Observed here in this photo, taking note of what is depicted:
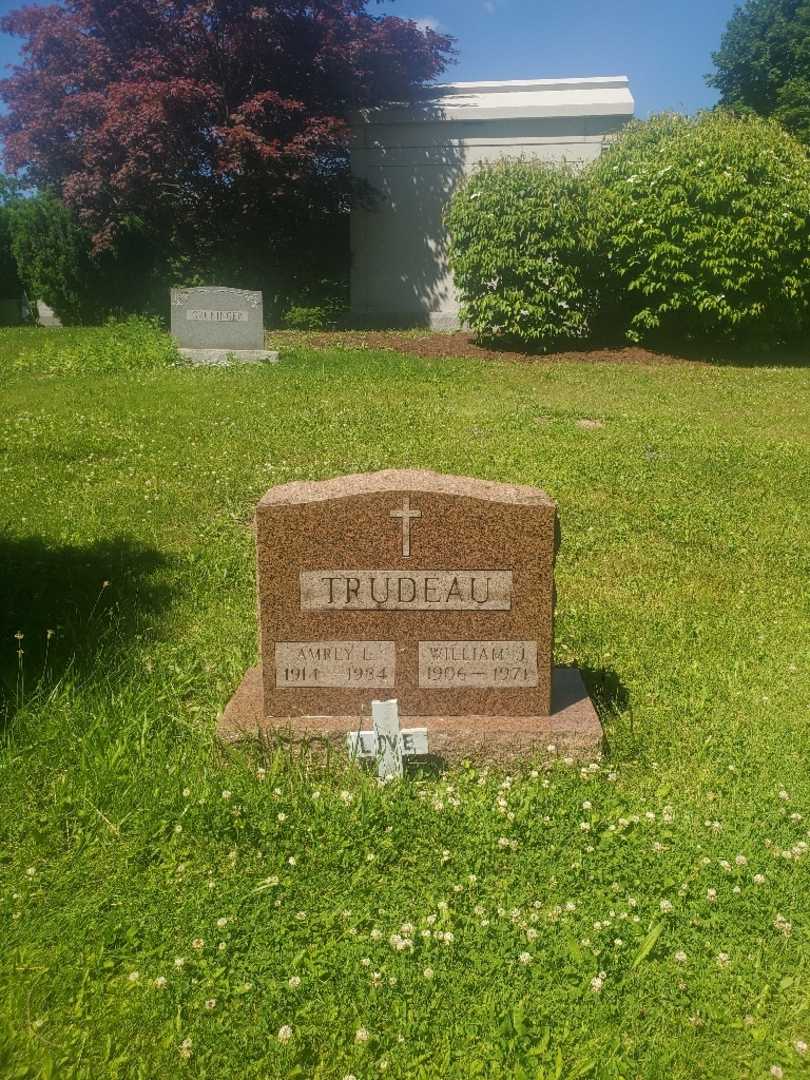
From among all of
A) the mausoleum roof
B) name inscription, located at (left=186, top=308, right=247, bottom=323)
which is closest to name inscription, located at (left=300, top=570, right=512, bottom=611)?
name inscription, located at (left=186, top=308, right=247, bottom=323)

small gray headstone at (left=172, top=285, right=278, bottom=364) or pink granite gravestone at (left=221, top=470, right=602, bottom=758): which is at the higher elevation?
small gray headstone at (left=172, top=285, right=278, bottom=364)

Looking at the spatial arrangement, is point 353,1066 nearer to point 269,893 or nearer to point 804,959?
Result: point 269,893

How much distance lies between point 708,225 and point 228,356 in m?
7.11

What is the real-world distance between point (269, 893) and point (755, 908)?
4.78 ft

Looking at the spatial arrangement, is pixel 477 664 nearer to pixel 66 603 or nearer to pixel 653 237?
pixel 66 603

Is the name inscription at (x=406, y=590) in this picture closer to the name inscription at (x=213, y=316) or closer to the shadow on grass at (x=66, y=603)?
the shadow on grass at (x=66, y=603)

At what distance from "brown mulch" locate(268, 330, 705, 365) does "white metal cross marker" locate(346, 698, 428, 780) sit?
11.2m

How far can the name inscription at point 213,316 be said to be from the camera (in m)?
14.1

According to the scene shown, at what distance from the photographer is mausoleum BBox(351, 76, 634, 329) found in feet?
64.2

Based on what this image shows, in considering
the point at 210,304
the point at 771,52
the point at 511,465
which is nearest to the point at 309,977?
the point at 511,465

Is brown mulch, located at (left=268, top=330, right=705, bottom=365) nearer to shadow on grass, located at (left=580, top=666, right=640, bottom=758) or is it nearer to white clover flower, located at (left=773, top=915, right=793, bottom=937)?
shadow on grass, located at (left=580, top=666, right=640, bottom=758)

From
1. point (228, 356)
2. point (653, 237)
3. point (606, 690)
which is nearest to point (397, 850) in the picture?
point (606, 690)

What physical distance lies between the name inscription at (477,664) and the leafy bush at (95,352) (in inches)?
408

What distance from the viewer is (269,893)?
2.98 m
